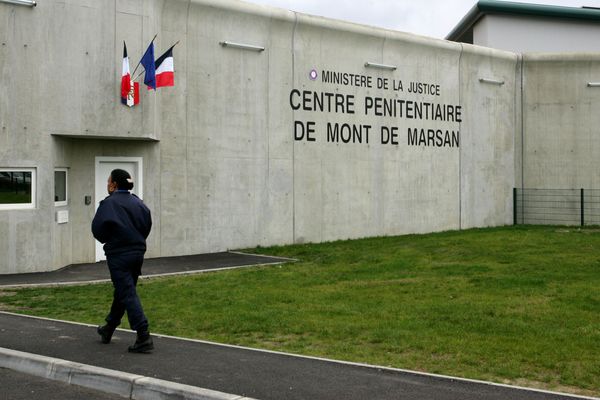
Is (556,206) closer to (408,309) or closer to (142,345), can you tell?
(408,309)

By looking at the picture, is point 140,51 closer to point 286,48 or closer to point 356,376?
point 286,48

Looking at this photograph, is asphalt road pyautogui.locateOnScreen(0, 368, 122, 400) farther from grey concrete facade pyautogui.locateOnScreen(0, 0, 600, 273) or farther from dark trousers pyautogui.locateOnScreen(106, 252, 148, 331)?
grey concrete facade pyautogui.locateOnScreen(0, 0, 600, 273)

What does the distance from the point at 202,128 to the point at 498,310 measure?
9843 mm

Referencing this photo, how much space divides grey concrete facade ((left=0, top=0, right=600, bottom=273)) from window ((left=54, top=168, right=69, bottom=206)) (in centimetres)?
15

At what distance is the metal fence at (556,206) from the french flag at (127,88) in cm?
1561

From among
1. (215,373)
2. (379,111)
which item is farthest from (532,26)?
(215,373)

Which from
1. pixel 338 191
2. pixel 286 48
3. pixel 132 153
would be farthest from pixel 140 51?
pixel 338 191

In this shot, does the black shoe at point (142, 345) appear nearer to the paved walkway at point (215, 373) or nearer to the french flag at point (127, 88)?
the paved walkway at point (215, 373)

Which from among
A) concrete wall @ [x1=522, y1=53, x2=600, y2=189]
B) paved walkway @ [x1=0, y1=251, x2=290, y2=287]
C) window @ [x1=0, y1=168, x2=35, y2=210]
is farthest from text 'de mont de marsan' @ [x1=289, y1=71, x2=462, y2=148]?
window @ [x1=0, y1=168, x2=35, y2=210]

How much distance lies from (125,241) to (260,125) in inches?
458

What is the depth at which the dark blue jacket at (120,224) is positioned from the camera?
7.80 m

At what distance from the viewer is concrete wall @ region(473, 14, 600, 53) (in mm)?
29812

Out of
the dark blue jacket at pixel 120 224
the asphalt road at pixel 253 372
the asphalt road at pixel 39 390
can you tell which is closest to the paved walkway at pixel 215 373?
the asphalt road at pixel 253 372

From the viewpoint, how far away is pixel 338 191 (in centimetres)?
2116
